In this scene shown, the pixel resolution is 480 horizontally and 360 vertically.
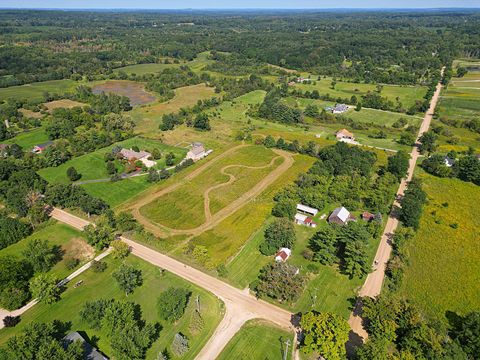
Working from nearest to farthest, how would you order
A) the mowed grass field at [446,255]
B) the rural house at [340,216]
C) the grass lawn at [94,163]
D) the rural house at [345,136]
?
the mowed grass field at [446,255] < the rural house at [340,216] < the grass lawn at [94,163] < the rural house at [345,136]

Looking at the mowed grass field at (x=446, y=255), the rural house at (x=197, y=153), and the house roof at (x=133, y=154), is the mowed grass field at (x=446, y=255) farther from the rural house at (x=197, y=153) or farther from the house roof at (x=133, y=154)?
the house roof at (x=133, y=154)

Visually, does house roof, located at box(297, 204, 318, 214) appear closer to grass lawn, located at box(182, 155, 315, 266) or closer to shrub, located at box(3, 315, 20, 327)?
grass lawn, located at box(182, 155, 315, 266)

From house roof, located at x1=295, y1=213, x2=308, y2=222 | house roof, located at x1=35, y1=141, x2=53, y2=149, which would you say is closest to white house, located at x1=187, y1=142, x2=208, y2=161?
house roof, located at x1=295, y1=213, x2=308, y2=222

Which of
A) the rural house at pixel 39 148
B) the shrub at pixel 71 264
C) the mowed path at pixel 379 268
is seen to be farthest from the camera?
the rural house at pixel 39 148

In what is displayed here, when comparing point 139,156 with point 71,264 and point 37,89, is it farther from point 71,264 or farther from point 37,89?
point 37,89

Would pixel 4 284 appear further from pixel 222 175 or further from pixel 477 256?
pixel 477 256

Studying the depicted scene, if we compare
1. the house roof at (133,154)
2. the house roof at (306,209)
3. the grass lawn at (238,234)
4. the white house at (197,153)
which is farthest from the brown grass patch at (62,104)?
the house roof at (306,209)
